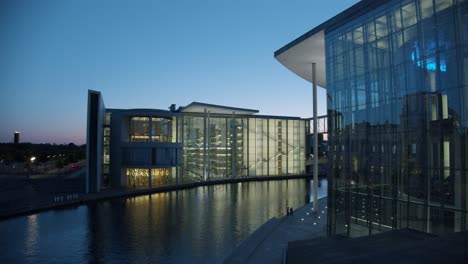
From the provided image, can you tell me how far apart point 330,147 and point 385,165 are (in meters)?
4.45

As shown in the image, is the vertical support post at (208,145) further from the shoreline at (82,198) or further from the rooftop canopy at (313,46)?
the rooftop canopy at (313,46)

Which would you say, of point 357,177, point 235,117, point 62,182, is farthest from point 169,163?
point 357,177

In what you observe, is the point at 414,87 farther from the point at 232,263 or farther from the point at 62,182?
the point at 62,182

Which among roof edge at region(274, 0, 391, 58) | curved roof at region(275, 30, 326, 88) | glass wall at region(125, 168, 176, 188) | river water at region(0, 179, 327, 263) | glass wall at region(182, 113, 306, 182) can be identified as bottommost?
river water at region(0, 179, 327, 263)

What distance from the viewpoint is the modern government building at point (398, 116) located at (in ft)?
40.6

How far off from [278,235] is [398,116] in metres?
9.41

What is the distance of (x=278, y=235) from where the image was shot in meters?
20.1

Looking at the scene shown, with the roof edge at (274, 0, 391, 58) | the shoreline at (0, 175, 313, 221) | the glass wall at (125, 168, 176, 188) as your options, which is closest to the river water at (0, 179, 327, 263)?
the shoreline at (0, 175, 313, 221)

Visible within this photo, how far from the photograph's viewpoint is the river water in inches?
678

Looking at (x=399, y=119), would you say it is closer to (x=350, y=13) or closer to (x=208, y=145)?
(x=350, y=13)

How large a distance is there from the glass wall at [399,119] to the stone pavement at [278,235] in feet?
Result: 8.10

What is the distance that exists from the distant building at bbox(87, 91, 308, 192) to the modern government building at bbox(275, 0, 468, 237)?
95.7ft

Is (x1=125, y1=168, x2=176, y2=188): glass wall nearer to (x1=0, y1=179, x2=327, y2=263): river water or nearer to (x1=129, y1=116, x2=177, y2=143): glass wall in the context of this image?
(x1=129, y1=116, x2=177, y2=143): glass wall

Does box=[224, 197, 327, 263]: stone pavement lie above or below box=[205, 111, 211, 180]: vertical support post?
below
